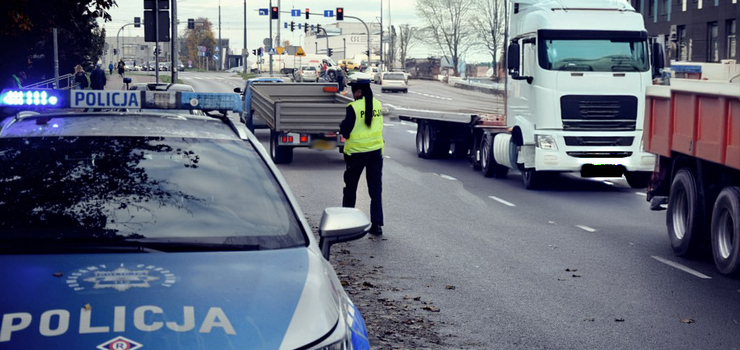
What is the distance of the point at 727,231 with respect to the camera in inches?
408

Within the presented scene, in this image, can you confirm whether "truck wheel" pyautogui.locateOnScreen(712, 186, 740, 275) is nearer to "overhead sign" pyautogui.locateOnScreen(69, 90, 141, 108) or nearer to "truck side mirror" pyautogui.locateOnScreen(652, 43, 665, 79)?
"overhead sign" pyautogui.locateOnScreen(69, 90, 141, 108)

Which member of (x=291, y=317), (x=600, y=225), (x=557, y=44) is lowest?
(x=600, y=225)

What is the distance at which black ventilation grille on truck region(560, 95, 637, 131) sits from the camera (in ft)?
59.8

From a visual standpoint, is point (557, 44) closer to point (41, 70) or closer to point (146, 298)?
point (146, 298)

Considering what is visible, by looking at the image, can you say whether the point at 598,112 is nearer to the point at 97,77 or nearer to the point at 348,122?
the point at 348,122

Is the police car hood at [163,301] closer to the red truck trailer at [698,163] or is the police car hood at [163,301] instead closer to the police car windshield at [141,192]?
the police car windshield at [141,192]

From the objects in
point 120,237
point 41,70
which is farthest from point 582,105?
point 41,70

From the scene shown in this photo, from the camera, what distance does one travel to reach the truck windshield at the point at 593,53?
1828 centimetres

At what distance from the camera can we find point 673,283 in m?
9.91

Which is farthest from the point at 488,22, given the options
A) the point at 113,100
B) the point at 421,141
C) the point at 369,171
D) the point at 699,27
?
the point at 113,100

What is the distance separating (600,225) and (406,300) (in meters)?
5.76

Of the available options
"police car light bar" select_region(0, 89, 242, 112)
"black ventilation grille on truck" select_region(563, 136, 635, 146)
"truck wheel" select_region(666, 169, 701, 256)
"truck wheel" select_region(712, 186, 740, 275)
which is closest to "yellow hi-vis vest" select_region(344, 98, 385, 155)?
"truck wheel" select_region(666, 169, 701, 256)

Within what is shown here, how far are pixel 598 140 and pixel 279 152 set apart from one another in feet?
25.4

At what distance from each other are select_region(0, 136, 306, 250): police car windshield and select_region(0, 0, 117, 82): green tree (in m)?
7.24
